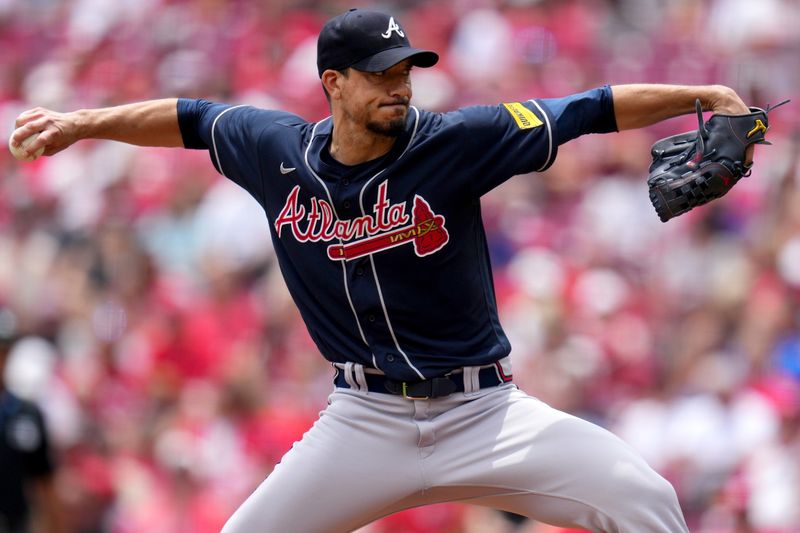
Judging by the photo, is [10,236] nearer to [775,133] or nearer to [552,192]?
[552,192]

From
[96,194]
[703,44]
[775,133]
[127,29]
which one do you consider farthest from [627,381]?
[127,29]

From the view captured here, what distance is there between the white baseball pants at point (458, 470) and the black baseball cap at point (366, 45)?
3.12ft

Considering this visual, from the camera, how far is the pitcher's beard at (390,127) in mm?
3875

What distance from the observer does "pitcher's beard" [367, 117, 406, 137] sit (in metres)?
3.88

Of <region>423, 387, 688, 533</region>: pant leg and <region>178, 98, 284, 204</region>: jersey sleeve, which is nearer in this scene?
<region>423, 387, 688, 533</region>: pant leg

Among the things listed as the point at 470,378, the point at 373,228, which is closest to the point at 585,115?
the point at 373,228

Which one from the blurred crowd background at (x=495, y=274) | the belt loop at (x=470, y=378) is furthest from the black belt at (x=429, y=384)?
the blurred crowd background at (x=495, y=274)

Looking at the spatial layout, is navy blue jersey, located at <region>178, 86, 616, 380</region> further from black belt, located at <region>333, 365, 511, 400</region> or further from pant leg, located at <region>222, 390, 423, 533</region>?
pant leg, located at <region>222, 390, 423, 533</region>

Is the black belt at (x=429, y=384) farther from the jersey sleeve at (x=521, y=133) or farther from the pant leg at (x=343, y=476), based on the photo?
the jersey sleeve at (x=521, y=133)

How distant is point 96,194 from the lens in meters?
9.14

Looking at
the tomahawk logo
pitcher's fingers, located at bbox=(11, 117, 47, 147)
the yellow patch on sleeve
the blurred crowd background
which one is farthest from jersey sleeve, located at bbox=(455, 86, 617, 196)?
the blurred crowd background

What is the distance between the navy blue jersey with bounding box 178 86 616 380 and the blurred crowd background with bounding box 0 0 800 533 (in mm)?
2141

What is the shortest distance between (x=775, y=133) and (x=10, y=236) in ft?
16.0

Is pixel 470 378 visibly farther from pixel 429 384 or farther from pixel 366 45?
pixel 366 45
